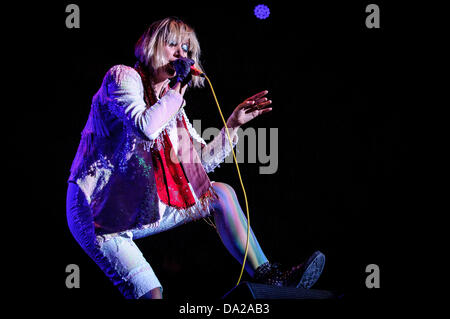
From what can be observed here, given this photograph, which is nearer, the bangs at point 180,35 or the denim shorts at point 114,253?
the denim shorts at point 114,253

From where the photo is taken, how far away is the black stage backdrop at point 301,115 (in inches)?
77.7

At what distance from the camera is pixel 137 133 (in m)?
1.37

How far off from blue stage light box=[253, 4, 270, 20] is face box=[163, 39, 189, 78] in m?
0.59

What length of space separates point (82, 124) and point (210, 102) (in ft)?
2.14

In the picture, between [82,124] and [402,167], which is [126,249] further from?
[402,167]

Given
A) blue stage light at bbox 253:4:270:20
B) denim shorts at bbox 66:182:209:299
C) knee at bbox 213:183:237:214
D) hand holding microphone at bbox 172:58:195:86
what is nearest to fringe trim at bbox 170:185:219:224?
knee at bbox 213:183:237:214

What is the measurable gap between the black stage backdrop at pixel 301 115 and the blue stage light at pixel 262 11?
3cm

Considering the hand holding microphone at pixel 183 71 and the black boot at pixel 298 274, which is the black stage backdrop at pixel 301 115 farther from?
the hand holding microphone at pixel 183 71

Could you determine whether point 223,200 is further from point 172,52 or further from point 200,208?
point 172,52

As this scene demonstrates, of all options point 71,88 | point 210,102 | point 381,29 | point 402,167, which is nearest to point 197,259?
point 210,102

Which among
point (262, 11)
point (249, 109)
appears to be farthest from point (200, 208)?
point (262, 11)

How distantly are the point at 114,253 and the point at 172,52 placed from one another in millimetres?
779

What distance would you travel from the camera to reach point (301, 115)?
223cm

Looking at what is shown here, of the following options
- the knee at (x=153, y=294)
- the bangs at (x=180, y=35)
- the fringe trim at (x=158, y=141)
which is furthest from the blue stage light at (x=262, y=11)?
the knee at (x=153, y=294)
